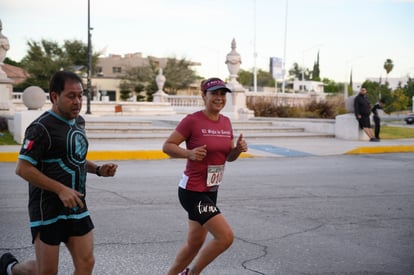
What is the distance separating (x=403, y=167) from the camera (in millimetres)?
14078

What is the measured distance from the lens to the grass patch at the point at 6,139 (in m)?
17.3

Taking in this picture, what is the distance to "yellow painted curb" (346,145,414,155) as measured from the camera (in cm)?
1825

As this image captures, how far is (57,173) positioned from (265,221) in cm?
412

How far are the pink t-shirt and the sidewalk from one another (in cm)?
1056

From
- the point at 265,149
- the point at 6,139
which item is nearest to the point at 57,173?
the point at 265,149

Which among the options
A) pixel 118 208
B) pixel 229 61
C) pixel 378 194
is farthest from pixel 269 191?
pixel 229 61

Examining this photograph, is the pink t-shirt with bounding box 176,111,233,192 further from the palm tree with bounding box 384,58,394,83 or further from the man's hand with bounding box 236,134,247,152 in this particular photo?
the palm tree with bounding box 384,58,394,83

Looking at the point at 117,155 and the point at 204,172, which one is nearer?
the point at 204,172

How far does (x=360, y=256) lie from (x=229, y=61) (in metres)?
23.3

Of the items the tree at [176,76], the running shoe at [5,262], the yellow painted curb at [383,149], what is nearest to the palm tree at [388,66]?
the tree at [176,76]

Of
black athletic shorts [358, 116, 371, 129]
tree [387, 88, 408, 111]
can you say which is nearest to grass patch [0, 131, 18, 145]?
black athletic shorts [358, 116, 371, 129]

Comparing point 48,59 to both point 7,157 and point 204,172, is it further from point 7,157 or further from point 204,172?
point 204,172

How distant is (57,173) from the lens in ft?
12.7

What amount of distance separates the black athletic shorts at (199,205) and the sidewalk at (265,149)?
10.6m
